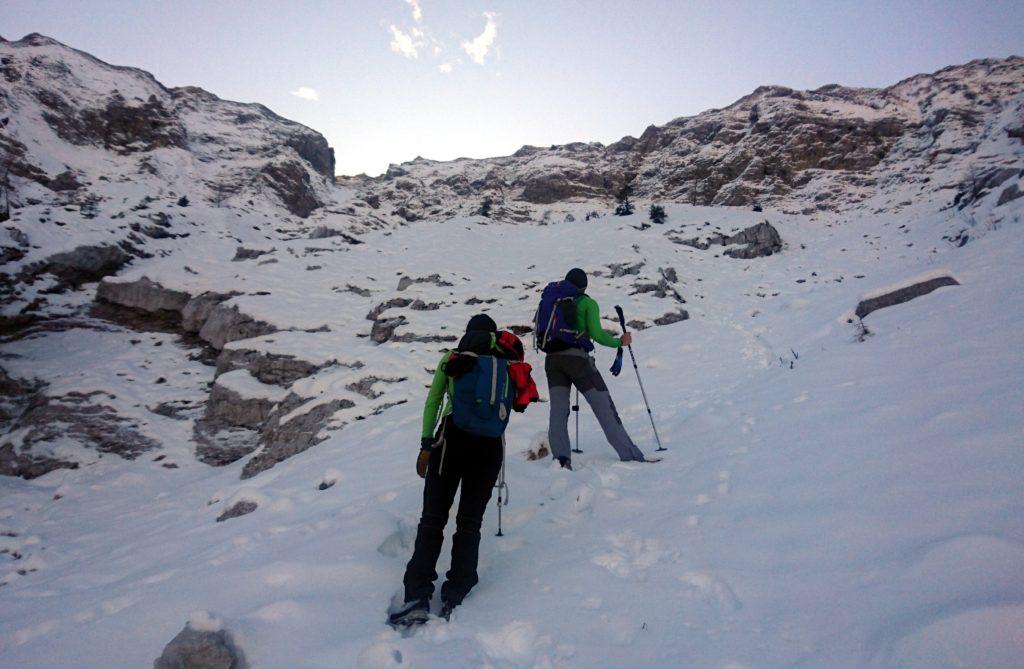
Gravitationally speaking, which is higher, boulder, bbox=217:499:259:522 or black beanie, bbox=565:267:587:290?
black beanie, bbox=565:267:587:290

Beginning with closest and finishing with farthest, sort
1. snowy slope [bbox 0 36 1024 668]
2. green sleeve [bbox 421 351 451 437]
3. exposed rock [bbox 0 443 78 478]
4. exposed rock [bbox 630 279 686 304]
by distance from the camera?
1. snowy slope [bbox 0 36 1024 668]
2. green sleeve [bbox 421 351 451 437]
3. exposed rock [bbox 0 443 78 478]
4. exposed rock [bbox 630 279 686 304]

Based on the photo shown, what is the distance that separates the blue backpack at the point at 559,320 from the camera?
5.55m

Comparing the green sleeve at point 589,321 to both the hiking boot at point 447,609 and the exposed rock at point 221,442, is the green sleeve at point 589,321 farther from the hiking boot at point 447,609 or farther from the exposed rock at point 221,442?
the exposed rock at point 221,442

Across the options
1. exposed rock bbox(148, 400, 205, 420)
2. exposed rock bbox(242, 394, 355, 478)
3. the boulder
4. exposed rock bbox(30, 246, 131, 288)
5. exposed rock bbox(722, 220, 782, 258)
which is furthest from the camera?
exposed rock bbox(722, 220, 782, 258)

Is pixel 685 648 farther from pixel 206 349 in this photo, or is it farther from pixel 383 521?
pixel 206 349

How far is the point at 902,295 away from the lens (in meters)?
7.88

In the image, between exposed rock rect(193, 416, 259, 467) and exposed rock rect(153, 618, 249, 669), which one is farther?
exposed rock rect(193, 416, 259, 467)

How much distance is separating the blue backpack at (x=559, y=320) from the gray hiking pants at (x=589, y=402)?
120mm

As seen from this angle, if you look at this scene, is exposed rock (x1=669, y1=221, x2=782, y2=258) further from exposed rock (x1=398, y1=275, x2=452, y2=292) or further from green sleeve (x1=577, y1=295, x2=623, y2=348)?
green sleeve (x1=577, y1=295, x2=623, y2=348)

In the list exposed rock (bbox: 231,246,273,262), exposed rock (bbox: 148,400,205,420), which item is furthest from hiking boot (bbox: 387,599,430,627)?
exposed rock (bbox: 231,246,273,262)

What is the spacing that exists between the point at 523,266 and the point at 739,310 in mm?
9563

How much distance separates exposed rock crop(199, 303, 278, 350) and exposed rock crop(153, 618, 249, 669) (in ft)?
45.5

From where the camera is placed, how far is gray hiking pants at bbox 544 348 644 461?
219 inches

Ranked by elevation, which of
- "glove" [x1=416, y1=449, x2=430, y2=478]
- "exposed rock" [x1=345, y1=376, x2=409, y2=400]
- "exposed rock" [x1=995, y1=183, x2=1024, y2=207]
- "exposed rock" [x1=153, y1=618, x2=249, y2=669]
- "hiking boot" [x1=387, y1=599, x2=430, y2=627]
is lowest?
"exposed rock" [x1=345, y1=376, x2=409, y2=400]
